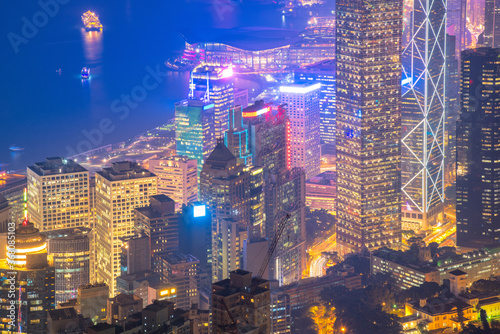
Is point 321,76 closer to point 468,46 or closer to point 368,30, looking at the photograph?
point 468,46

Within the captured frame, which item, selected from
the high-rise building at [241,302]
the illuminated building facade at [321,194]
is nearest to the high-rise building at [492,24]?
the illuminated building facade at [321,194]

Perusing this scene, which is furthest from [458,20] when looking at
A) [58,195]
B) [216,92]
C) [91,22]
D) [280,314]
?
[91,22]

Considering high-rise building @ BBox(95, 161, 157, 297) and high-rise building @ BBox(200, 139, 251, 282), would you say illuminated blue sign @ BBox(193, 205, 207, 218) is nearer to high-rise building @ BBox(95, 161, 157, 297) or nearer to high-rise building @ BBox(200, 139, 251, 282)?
high-rise building @ BBox(200, 139, 251, 282)

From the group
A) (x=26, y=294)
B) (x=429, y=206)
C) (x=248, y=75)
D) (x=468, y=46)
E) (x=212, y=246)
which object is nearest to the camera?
(x=26, y=294)

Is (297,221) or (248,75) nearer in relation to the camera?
(297,221)

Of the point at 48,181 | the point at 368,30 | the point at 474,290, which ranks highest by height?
the point at 368,30

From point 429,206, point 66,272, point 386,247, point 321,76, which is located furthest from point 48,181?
point 321,76

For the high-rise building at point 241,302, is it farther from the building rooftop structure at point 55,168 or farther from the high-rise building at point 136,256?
the building rooftop structure at point 55,168
